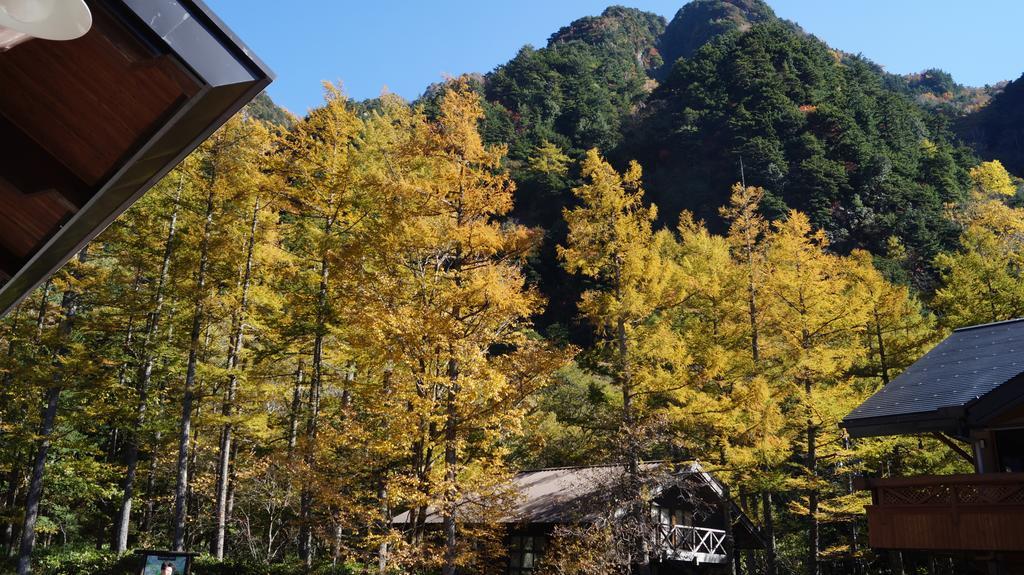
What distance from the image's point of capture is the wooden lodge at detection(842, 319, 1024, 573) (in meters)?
9.16

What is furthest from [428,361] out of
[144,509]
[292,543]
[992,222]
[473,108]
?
[992,222]

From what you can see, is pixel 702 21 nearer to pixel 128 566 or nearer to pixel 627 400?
pixel 627 400

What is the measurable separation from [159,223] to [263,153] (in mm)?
3579

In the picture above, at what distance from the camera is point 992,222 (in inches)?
878

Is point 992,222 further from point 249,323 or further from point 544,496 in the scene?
point 249,323

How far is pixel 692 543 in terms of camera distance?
58.1ft

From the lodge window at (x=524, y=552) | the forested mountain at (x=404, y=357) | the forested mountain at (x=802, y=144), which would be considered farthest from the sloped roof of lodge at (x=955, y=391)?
the forested mountain at (x=802, y=144)

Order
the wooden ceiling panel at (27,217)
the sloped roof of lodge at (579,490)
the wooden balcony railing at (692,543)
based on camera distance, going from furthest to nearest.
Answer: the wooden balcony railing at (692,543), the sloped roof of lodge at (579,490), the wooden ceiling panel at (27,217)

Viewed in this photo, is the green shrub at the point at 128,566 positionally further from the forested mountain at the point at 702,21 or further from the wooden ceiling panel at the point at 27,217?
the forested mountain at the point at 702,21

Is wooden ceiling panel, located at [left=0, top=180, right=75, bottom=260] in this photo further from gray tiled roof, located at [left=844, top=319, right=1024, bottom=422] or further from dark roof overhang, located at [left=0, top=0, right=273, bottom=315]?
gray tiled roof, located at [left=844, top=319, right=1024, bottom=422]

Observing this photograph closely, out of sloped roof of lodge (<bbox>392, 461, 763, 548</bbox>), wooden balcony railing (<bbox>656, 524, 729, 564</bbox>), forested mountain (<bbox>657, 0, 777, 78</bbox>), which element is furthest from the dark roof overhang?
forested mountain (<bbox>657, 0, 777, 78</bbox>)

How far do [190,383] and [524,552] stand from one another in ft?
30.7

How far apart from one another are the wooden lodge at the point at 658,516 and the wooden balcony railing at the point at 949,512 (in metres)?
5.64

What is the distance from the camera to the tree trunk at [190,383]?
14430 mm
